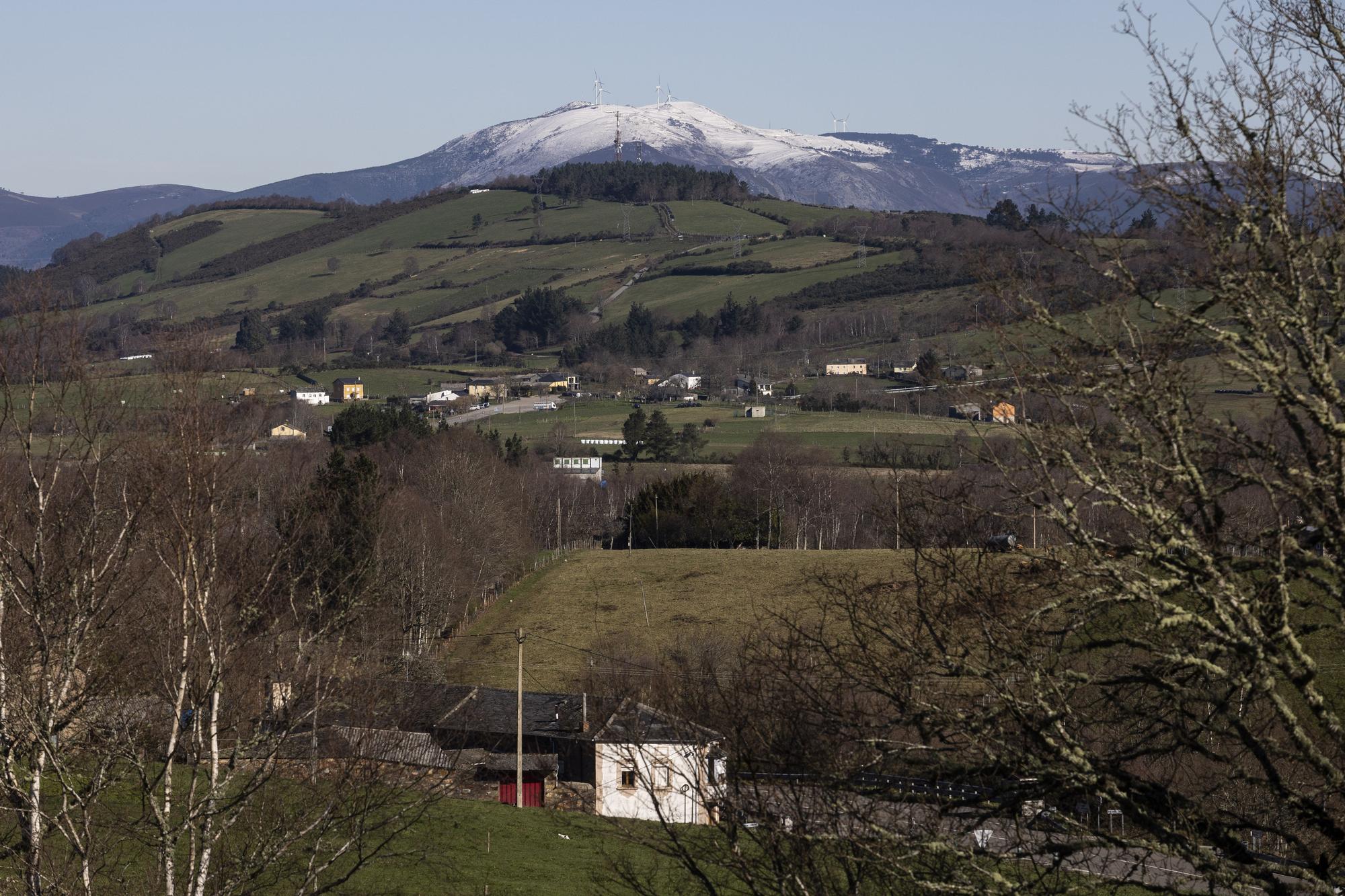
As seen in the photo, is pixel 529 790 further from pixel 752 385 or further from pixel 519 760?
pixel 752 385

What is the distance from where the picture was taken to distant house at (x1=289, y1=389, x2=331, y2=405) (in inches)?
3792

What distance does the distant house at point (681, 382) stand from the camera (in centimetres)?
11738

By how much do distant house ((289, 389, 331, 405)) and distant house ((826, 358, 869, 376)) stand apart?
40.9 meters

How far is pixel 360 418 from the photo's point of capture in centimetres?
7125

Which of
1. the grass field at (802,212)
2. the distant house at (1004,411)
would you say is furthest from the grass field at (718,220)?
the distant house at (1004,411)

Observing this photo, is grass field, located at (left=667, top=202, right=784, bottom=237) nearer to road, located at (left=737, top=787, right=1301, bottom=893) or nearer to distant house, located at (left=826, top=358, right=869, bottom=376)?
distant house, located at (left=826, top=358, right=869, bottom=376)

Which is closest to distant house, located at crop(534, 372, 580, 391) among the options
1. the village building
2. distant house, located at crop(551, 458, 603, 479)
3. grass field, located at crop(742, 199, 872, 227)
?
the village building

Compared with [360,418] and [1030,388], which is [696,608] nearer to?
[360,418]

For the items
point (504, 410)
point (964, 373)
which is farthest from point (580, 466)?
point (964, 373)

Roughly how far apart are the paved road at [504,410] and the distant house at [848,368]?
22.6m

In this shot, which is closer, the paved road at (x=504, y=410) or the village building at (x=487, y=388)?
the paved road at (x=504, y=410)

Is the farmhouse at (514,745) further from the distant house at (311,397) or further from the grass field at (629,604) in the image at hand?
the distant house at (311,397)

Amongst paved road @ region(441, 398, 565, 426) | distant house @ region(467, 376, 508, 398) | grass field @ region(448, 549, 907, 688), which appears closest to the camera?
grass field @ region(448, 549, 907, 688)

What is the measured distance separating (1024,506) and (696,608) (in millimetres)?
39445
